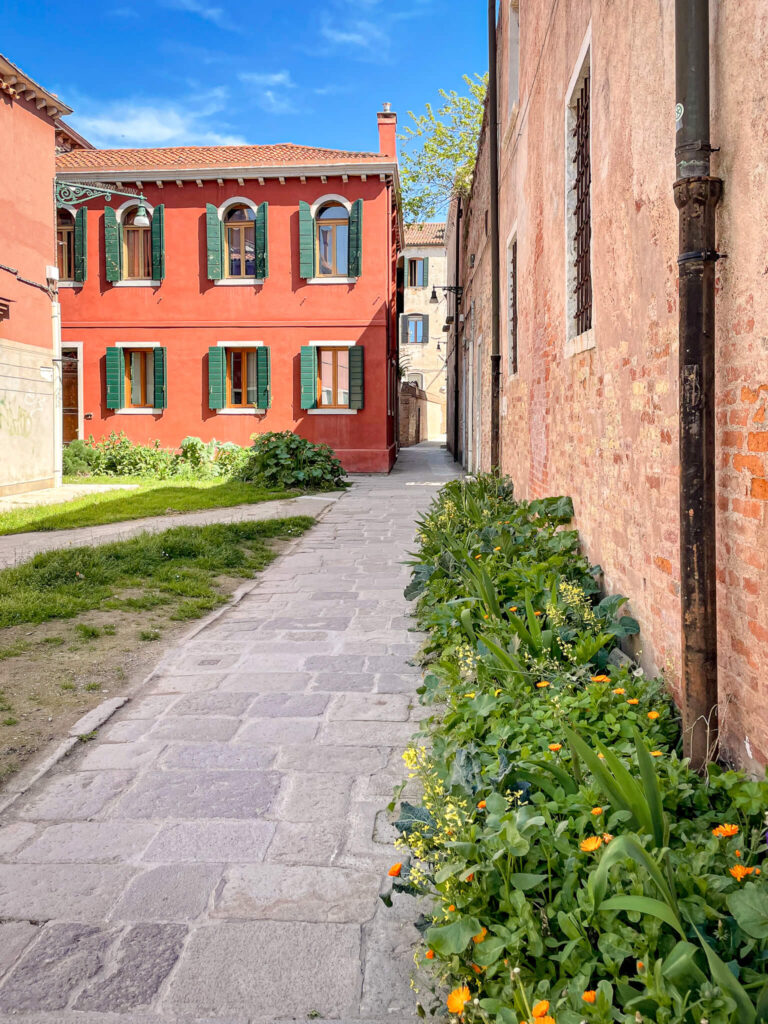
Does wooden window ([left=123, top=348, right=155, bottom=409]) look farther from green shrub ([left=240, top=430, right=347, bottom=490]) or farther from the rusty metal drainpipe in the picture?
the rusty metal drainpipe

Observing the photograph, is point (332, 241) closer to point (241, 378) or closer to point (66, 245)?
point (241, 378)

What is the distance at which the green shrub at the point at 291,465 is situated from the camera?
15289 mm

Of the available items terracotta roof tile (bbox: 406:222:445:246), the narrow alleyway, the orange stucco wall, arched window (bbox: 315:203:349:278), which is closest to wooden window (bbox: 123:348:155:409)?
the orange stucco wall

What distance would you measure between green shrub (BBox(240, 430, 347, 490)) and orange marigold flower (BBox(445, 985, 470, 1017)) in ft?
44.4

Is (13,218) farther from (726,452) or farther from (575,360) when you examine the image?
(726,452)

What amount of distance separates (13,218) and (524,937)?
14088mm

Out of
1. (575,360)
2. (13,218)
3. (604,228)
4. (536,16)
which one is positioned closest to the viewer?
(604,228)

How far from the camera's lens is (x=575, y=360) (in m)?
5.21

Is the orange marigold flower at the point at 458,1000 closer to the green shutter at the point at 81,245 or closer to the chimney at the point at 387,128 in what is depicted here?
the green shutter at the point at 81,245

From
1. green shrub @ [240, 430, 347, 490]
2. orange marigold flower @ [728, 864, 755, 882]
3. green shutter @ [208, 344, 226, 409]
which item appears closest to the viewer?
orange marigold flower @ [728, 864, 755, 882]

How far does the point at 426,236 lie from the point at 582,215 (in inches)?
1607

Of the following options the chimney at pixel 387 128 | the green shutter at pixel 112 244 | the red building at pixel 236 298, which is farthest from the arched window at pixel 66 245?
the chimney at pixel 387 128

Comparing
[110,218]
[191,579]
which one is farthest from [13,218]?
[191,579]

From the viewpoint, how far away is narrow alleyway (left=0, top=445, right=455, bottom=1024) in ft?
6.66
